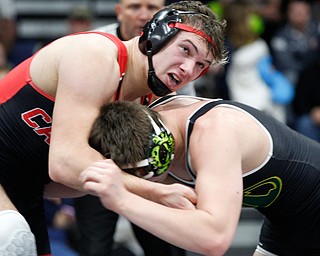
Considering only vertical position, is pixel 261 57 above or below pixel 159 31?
below

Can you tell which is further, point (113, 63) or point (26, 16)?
point (26, 16)

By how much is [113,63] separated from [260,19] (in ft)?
18.7

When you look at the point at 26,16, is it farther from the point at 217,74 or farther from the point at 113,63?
the point at 113,63

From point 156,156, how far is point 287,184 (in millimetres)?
635

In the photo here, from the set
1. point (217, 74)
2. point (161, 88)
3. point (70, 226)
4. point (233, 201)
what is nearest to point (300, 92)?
point (217, 74)

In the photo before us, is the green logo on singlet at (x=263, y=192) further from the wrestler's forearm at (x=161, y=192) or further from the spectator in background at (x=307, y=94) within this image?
the spectator in background at (x=307, y=94)

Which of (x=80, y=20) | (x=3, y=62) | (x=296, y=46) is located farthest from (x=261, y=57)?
(x=3, y=62)

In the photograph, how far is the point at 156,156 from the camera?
12.4ft

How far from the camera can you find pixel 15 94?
13.9ft

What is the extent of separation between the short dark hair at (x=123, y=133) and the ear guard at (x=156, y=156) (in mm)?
21

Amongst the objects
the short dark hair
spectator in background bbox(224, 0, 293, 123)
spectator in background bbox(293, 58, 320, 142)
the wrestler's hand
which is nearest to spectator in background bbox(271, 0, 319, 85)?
spectator in background bbox(293, 58, 320, 142)

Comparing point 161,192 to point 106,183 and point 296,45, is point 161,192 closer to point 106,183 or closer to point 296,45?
point 106,183

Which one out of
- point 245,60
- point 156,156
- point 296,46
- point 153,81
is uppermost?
point 153,81

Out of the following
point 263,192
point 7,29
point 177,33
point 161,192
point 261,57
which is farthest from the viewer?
point 7,29
